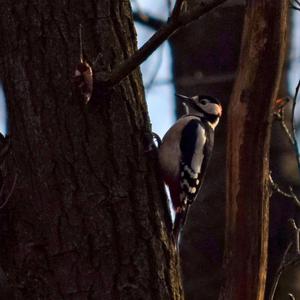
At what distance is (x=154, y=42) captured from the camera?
2.99 m

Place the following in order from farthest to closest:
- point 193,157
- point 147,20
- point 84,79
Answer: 1. point 147,20
2. point 193,157
3. point 84,79

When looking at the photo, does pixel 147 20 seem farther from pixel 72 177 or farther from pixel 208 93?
pixel 72 177

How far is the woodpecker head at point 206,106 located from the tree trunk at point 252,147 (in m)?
2.17

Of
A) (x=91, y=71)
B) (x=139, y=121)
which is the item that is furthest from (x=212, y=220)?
(x=91, y=71)

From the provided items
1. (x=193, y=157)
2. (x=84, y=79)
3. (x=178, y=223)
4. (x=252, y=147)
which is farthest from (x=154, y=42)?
(x=193, y=157)

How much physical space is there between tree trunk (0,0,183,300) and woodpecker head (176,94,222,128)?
74.9 inches

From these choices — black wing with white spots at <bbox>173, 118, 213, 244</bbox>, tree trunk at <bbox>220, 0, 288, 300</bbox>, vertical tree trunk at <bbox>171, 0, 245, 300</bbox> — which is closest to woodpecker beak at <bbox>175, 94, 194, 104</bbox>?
vertical tree trunk at <bbox>171, 0, 245, 300</bbox>

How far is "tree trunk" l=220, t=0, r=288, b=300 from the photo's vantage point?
2.95 metres

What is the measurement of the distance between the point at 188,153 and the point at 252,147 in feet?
6.39

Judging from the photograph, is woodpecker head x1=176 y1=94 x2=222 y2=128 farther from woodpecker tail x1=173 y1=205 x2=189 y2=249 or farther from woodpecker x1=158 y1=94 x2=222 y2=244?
woodpecker tail x1=173 y1=205 x2=189 y2=249

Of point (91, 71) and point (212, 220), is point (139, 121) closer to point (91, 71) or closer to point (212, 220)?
point (91, 71)

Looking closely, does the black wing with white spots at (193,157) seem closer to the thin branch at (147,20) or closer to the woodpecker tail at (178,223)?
the woodpecker tail at (178,223)

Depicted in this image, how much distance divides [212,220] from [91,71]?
222 cm

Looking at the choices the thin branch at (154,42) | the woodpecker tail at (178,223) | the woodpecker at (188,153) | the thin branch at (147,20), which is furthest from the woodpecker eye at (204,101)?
the thin branch at (154,42)
